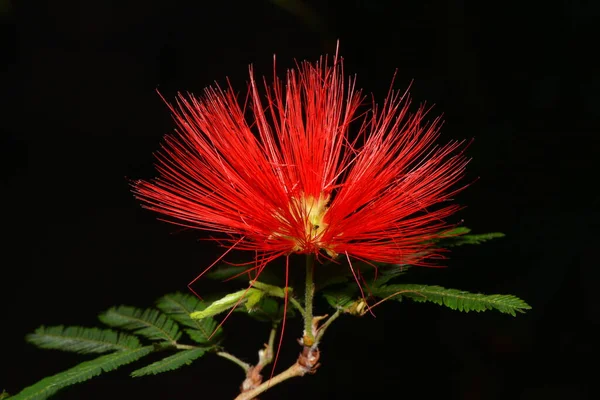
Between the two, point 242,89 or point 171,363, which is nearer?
point 171,363

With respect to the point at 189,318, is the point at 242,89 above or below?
above

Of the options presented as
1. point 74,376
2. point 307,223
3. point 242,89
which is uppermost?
point 242,89

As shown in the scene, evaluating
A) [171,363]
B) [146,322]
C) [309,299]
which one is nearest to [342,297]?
[309,299]

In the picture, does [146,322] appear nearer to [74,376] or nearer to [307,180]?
[74,376]

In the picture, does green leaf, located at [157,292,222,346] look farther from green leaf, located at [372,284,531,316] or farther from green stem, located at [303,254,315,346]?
green leaf, located at [372,284,531,316]

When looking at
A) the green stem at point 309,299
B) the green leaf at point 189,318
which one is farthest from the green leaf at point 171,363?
the green stem at point 309,299

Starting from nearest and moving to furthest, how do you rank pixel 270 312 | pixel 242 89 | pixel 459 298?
pixel 459 298
pixel 270 312
pixel 242 89

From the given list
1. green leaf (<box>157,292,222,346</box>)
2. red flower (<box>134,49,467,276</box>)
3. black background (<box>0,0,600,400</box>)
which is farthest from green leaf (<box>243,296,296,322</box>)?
black background (<box>0,0,600,400</box>)
